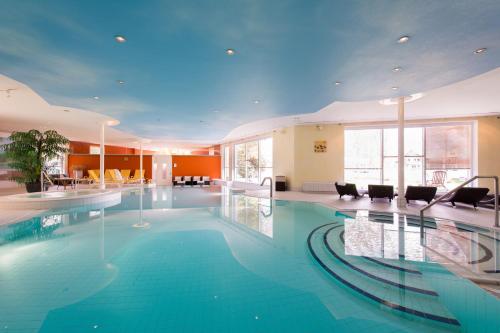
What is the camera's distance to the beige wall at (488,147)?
351 inches

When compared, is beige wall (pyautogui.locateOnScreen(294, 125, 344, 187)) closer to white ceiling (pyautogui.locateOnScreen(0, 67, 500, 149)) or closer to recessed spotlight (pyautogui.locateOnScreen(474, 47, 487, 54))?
white ceiling (pyautogui.locateOnScreen(0, 67, 500, 149))

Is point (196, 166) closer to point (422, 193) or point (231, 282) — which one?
point (422, 193)

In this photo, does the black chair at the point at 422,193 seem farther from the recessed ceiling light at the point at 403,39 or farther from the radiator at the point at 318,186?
the recessed ceiling light at the point at 403,39

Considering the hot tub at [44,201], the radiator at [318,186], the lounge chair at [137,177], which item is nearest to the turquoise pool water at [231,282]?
the hot tub at [44,201]

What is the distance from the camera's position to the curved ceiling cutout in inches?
108

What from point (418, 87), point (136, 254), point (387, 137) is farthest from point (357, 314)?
point (387, 137)

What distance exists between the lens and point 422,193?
743 centimetres

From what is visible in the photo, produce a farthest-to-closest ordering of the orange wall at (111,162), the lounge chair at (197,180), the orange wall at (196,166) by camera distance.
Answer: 1. the orange wall at (196,166)
2. the lounge chair at (197,180)
3. the orange wall at (111,162)

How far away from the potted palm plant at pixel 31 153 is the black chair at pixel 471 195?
536 inches

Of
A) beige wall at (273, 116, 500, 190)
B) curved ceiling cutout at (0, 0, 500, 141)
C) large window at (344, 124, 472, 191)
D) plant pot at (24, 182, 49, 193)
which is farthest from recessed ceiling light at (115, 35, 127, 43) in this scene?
large window at (344, 124, 472, 191)

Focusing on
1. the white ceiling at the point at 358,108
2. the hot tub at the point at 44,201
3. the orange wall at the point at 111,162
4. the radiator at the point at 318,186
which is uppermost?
the white ceiling at the point at 358,108

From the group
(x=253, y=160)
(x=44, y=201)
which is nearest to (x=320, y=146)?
(x=253, y=160)

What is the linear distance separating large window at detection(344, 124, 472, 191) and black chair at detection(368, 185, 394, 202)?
99.2 inches

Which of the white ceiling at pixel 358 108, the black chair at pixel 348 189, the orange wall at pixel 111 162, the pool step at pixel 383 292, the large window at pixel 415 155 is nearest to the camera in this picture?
the pool step at pixel 383 292
